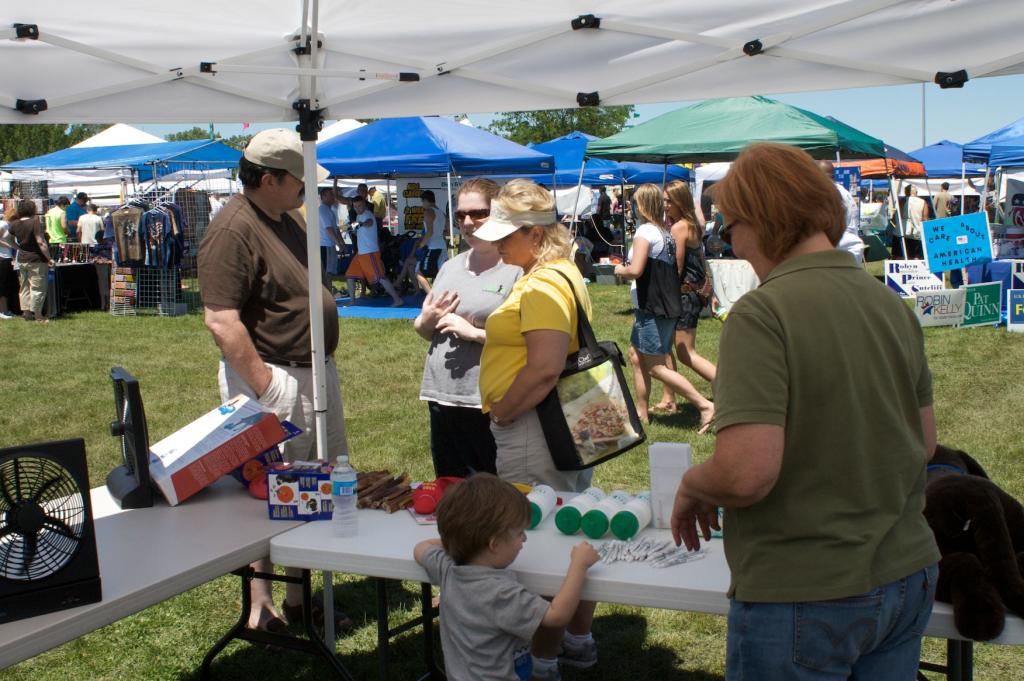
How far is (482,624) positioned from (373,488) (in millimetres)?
856

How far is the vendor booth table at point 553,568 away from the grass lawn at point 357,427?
0.84 metres

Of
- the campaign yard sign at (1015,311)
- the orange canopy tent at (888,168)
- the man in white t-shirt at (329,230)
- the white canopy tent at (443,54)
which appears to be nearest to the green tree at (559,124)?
the orange canopy tent at (888,168)

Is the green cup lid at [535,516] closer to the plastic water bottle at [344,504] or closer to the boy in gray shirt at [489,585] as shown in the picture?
the boy in gray shirt at [489,585]

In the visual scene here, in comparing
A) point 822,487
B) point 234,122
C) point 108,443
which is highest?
point 234,122

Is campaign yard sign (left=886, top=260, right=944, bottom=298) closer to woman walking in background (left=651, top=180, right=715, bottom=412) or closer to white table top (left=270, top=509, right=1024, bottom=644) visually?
woman walking in background (left=651, top=180, right=715, bottom=412)

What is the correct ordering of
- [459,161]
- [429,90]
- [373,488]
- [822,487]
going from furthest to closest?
[459,161]
[429,90]
[373,488]
[822,487]

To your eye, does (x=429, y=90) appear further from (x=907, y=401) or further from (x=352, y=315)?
(x=352, y=315)

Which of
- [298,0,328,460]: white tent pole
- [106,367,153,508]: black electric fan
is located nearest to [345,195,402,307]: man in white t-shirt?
[298,0,328,460]: white tent pole

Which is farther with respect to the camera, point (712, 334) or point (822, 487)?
point (712, 334)

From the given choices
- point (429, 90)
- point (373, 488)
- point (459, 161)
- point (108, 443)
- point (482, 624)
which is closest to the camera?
point (482, 624)

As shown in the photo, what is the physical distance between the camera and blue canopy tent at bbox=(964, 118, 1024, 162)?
13.8 meters

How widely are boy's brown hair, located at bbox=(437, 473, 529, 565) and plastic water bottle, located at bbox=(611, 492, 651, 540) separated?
329 mm

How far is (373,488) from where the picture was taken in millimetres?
3086

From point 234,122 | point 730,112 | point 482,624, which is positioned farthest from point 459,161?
point 482,624
